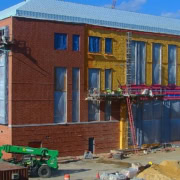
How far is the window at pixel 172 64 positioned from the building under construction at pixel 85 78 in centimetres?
12

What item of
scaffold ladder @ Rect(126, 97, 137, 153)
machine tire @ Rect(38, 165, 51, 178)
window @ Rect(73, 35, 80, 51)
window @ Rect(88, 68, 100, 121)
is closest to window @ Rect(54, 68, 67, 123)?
window @ Rect(73, 35, 80, 51)

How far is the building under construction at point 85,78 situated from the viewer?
3731cm

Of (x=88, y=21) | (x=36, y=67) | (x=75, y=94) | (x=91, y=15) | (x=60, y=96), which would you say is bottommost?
(x=60, y=96)

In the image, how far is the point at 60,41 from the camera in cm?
3962

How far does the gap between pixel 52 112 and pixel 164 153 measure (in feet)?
42.6

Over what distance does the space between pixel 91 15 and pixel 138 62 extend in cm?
730

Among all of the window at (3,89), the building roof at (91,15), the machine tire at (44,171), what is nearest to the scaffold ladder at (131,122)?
the building roof at (91,15)

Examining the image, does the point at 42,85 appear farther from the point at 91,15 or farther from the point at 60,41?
the point at 91,15

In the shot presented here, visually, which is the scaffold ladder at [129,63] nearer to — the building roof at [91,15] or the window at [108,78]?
the building roof at [91,15]

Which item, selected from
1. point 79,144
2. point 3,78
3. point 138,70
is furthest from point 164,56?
point 3,78

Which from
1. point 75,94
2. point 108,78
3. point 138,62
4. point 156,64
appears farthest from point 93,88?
point 156,64

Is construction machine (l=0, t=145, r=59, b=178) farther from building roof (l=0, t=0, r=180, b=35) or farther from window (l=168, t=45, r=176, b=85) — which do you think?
window (l=168, t=45, r=176, b=85)

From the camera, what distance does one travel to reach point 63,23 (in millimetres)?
39531

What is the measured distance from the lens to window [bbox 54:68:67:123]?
39.5 meters
